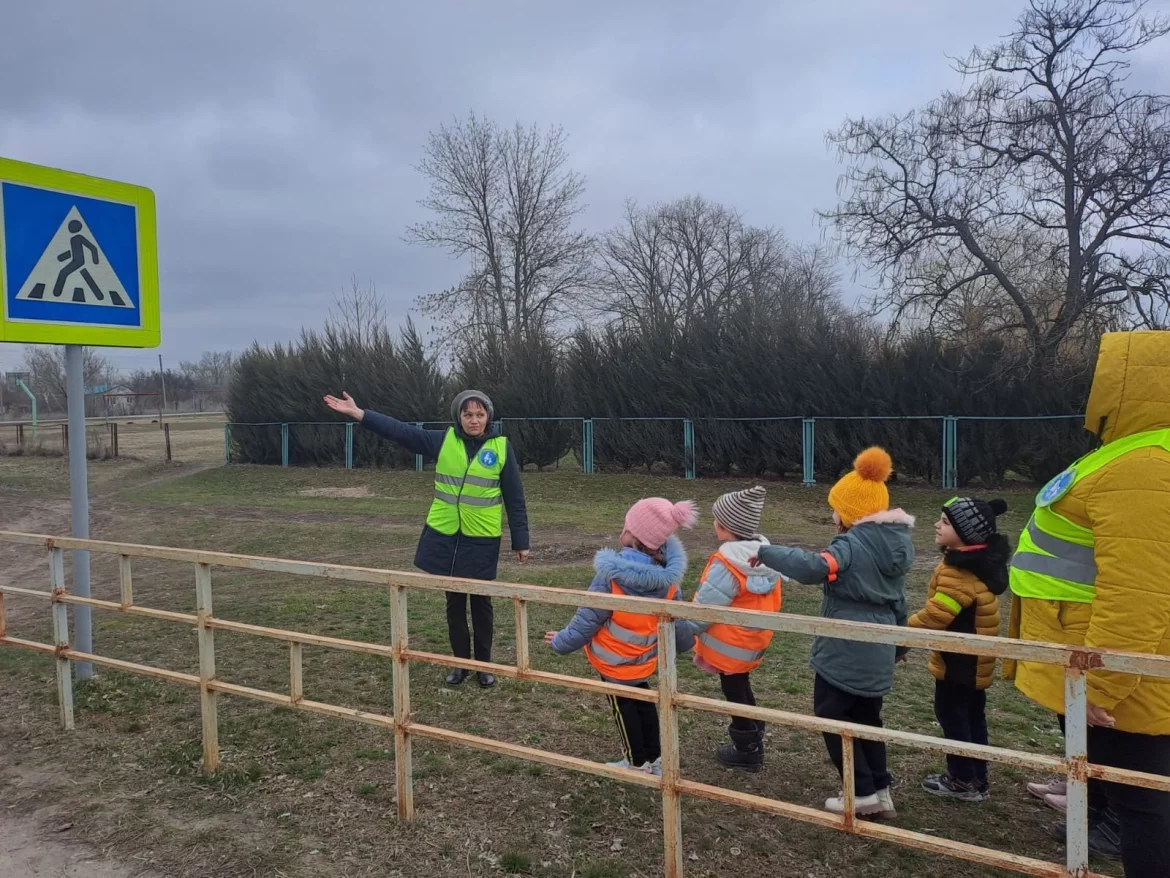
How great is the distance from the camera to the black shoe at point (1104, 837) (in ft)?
9.82

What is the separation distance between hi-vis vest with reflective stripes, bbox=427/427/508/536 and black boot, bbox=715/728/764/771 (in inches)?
72.7

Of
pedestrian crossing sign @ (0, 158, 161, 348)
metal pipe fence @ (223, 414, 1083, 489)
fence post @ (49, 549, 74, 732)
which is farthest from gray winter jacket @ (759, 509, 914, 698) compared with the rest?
metal pipe fence @ (223, 414, 1083, 489)

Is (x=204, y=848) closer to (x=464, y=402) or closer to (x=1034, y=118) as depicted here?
(x=464, y=402)

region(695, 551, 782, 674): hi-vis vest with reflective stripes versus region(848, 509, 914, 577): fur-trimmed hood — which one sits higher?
region(848, 509, 914, 577): fur-trimmed hood

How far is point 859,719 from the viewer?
131 inches

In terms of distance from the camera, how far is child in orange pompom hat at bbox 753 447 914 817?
124 inches

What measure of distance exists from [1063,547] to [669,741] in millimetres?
1357

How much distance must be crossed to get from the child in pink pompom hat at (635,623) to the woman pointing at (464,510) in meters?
1.55

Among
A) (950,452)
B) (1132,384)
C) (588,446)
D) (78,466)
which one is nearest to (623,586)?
(1132,384)

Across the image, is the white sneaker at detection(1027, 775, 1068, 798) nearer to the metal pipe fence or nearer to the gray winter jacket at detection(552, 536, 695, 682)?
the gray winter jacket at detection(552, 536, 695, 682)

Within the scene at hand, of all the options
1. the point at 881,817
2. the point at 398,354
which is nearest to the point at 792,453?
the point at 398,354

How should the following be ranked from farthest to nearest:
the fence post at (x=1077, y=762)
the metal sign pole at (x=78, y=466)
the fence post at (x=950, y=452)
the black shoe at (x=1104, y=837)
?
the fence post at (x=950, y=452)
the metal sign pole at (x=78, y=466)
the black shoe at (x=1104, y=837)
the fence post at (x=1077, y=762)

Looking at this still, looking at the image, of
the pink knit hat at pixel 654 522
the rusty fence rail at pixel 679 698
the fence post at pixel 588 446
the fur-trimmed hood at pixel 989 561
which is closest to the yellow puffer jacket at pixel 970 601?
the fur-trimmed hood at pixel 989 561

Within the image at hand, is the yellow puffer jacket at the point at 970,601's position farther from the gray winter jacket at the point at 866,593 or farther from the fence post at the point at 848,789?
the fence post at the point at 848,789
